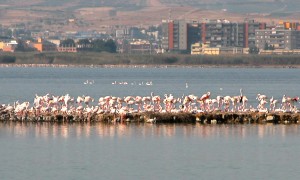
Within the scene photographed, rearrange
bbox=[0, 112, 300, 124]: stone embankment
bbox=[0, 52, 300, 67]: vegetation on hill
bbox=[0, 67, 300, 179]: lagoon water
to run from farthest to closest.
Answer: bbox=[0, 52, 300, 67]: vegetation on hill, bbox=[0, 112, 300, 124]: stone embankment, bbox=[0, 67, 300, 179]: lagoon water

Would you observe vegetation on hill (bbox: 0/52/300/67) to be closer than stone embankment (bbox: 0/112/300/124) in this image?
No

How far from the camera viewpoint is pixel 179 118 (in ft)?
163

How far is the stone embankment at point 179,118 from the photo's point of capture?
4981 cm

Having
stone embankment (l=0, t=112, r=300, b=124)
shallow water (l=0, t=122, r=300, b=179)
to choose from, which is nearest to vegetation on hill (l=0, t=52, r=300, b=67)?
stone embankment (l=0, t=112, r=300, b=124)

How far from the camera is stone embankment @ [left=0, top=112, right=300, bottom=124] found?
1961 inches

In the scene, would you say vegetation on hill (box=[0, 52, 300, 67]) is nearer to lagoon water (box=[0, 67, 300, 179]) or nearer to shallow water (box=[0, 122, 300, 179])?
lagoon water (box=[0, 67, 300, 179])

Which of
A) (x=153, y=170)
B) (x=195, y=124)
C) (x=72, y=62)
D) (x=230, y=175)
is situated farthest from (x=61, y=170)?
(x=72, y=62)

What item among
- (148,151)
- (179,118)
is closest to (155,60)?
(179,118)

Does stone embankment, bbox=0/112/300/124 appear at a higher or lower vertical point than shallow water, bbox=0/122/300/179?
higher

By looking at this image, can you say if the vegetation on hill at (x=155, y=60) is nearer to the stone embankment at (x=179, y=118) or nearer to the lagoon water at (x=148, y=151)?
the stone embankment at (x=179, y=118)

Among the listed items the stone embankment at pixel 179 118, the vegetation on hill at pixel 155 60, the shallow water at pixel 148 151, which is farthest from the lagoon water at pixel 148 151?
the vegetation on hill at pixel 155 60

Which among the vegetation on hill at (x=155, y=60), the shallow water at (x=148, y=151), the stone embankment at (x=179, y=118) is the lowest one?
the vegetation on hill at (x=155, y=60)

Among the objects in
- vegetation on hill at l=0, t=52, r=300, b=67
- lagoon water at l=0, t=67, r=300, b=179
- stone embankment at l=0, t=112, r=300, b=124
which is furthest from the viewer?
vegetation on hill at l=0, t=52, r=300, b=67

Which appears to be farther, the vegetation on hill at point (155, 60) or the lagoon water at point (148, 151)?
the vegetation on hill at point (155, 60)
